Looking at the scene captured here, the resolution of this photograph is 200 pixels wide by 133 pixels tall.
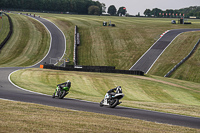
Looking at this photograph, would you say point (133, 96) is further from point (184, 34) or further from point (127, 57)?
point (184, 34)

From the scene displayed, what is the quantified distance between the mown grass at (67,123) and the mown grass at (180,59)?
4086cm

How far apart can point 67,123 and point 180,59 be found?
53.2 meters

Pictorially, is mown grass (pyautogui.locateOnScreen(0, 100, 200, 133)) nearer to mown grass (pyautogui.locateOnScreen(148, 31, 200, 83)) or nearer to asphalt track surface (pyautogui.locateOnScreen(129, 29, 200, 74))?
mown grass (pyautogui.locateOnScreen(148, 31, 200, 83))

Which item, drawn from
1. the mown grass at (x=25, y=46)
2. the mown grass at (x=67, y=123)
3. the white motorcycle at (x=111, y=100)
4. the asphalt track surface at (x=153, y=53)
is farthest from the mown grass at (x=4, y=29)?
the mown grass at (x=67, y=123)

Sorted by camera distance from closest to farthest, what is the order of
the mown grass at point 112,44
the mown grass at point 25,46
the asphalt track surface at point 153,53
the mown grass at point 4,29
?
the asphalt track surface at point 153,53, the mown grass at point 25,46, the mown grass at point 112,44, the mown grass at point 4,29

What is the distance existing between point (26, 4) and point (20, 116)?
197 metres

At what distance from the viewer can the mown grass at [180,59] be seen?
5325 centimetres

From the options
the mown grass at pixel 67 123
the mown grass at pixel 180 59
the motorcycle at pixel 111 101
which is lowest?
the mown grass at pixel 180 59

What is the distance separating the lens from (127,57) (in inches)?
2611

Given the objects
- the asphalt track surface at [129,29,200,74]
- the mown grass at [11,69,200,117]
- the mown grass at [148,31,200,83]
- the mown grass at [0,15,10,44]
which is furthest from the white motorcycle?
the mown grass at [0,15,10,44]

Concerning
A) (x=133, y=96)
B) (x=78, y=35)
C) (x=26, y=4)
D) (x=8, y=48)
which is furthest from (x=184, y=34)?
(x=26, y=4)

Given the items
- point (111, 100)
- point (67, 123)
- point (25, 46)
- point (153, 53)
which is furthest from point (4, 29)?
point (67, 123)

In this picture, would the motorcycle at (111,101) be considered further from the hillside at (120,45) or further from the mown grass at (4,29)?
the mown grass at (4,29)

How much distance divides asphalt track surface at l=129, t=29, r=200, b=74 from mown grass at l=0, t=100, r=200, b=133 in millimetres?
43426
